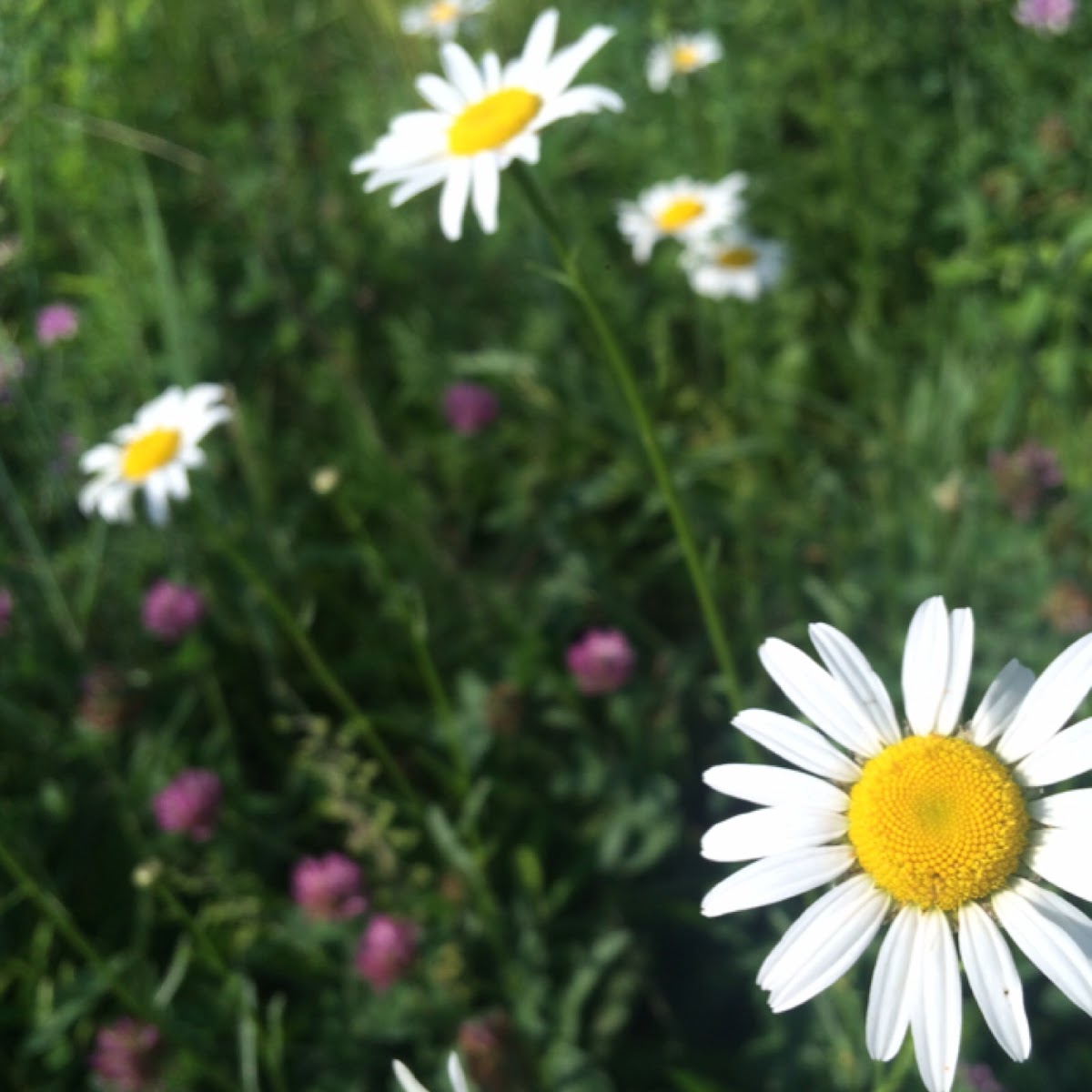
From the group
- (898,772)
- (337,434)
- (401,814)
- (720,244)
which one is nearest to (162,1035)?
(401,814)

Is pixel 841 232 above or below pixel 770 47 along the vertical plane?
below

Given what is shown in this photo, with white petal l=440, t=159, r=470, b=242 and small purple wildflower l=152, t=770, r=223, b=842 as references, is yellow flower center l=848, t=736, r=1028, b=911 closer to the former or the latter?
white petal l=440, t=159, r=470, b=242

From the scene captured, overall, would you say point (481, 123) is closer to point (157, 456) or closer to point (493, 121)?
point (493, 121)

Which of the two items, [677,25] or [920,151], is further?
[677,25]

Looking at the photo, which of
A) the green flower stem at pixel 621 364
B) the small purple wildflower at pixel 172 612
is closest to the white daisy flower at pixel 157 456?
the small purple wildflower at pixel 172 612

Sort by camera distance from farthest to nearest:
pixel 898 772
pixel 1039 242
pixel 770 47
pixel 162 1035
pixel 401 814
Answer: pixel 770 47 → pixel 1039 242 → pixel 401 814 → pixel 162 1035 → pixel 898 772

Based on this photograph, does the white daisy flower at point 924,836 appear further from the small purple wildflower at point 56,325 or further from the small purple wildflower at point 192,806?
the small purple wildflower at point 56,325

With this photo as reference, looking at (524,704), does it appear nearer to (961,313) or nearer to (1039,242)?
(961,313)
